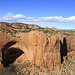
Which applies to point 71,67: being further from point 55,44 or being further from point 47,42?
point 47,42

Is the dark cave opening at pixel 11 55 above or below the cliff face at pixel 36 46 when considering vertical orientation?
below

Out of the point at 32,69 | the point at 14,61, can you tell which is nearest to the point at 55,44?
the point at 32,69

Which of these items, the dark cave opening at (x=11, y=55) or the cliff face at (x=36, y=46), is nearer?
the cliff face at (x=36, y=46)

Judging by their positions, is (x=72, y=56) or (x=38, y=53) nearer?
(x=38, y=53)

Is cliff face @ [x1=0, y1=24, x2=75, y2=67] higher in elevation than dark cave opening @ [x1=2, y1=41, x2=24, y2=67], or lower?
higher

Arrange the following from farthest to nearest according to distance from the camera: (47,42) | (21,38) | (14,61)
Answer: (14,61), (21,38), (47,42)

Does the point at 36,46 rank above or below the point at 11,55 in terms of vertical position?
above

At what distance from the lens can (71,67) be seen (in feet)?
64.1

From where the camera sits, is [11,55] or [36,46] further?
[11,55]

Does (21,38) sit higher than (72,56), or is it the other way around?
(21,38)

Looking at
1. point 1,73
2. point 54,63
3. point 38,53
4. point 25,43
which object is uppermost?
point 25,43

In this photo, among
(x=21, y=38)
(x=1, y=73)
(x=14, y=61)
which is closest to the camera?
(x=1, y=73)

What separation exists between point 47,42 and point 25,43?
4762mm

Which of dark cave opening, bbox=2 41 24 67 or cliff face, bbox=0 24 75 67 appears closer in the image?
cliff face, bbox=0 24 75 67
